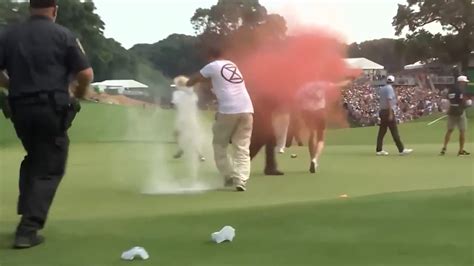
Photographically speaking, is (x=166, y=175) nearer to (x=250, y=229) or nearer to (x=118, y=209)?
(x=118, y=209)

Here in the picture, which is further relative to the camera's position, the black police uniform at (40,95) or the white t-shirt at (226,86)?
the white t-shirt at (226,86)

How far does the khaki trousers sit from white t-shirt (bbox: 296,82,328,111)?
2418 millimetres

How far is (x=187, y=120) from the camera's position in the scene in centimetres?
1242

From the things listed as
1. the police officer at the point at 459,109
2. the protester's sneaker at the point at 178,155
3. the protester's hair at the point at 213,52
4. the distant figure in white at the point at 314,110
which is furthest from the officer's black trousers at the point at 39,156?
the police officer at the point at 459,109

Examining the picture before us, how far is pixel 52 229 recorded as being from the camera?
6.16 m

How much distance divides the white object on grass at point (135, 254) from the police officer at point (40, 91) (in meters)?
0.88

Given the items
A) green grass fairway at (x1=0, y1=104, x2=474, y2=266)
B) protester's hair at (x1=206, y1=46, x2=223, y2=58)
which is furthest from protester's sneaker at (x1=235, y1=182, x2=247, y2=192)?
protester's hair at (x1=206, y1=46, x2=223, y2=58)

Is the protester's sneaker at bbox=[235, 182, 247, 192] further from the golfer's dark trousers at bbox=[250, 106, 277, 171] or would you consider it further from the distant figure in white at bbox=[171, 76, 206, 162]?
the golfer's dark trousers at bbox=[250, 106, 277, 171]

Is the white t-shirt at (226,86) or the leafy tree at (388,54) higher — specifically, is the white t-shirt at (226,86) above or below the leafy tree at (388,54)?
above

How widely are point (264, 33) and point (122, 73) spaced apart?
248 cm

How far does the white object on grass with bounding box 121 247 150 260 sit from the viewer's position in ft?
16.9

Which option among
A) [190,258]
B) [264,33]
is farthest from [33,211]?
[264,33]

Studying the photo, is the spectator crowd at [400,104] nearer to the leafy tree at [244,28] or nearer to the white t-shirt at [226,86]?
the leafy tree at [244,28]

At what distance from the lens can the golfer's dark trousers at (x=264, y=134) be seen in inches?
484
